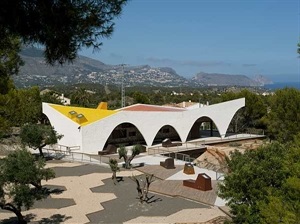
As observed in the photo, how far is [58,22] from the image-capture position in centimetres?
591

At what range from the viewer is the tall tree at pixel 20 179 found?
42.0 feet

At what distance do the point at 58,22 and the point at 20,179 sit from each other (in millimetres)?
9893

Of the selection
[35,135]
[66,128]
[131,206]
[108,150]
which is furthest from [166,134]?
[131,206]

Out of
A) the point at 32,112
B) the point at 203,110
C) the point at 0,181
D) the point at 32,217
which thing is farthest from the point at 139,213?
the point at 32,112

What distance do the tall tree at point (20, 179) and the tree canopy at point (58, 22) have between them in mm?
7754

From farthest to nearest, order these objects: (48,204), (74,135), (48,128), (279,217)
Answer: (74,135), (48,128), (48,204), (279,217)

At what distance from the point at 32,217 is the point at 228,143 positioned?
2335cm

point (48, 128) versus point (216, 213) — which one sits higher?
point (48, 128)

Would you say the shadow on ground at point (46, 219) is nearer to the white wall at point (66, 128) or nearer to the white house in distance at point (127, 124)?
the white house in distance at point (127, 124)

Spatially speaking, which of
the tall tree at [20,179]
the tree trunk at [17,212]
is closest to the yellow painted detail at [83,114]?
the tall tree at [20,179]

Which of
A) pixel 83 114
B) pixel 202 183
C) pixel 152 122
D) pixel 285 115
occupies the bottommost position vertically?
pixel 202 183

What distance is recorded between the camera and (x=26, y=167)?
1508 cm

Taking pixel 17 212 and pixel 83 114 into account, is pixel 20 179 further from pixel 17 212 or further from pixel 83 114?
pixel 83 114

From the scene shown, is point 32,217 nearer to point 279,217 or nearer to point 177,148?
point 279,217
